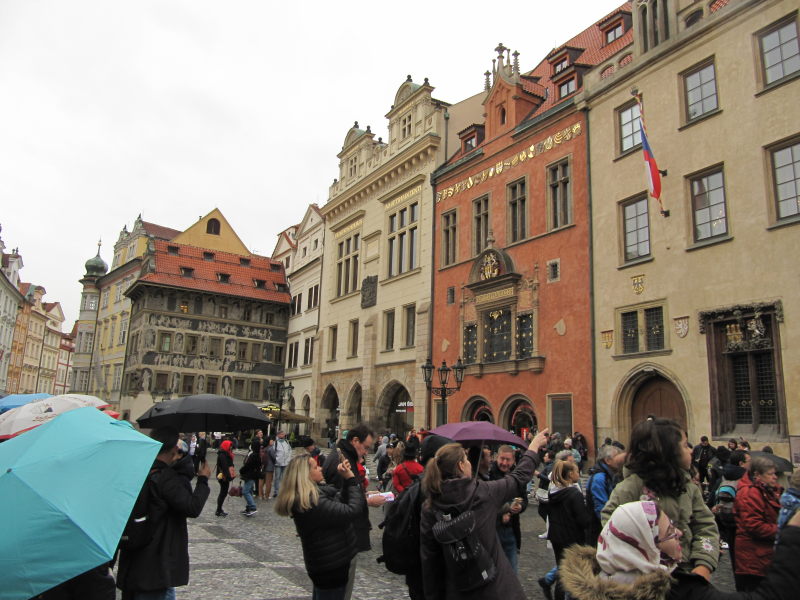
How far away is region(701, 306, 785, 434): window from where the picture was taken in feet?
47.7

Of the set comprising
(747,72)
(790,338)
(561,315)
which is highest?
(747,72)

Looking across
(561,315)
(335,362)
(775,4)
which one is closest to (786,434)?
(561,315)

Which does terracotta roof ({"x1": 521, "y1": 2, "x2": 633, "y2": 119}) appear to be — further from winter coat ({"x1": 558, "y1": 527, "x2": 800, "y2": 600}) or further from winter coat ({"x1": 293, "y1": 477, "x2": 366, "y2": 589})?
winter coat ({"x1": 558, "y1": 527, "x2": 800, "y2": 600})

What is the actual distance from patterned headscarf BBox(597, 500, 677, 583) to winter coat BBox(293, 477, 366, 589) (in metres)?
2.15

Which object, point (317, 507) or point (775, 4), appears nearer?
point (317, 507)

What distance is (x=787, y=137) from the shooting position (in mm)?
14664

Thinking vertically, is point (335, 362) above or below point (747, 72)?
below

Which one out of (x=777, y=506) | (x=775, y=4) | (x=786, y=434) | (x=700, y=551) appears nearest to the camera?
(x=700, y=551)

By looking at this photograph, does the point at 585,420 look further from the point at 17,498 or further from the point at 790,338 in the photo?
the point at 17,498

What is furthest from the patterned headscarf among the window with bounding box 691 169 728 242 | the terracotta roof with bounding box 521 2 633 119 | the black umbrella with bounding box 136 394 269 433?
the terracotta roof with bounding box 521 2 633 119

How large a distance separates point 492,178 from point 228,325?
84.6ft

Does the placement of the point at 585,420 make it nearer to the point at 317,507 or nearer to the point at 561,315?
the point at 561,315

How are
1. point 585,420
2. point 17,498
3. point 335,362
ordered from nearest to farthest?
point 17,498 → point 585,420 → point 335,362

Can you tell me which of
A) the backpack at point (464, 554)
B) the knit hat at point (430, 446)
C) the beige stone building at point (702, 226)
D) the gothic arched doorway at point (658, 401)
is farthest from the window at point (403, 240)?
the backpack at point (464, 554)
